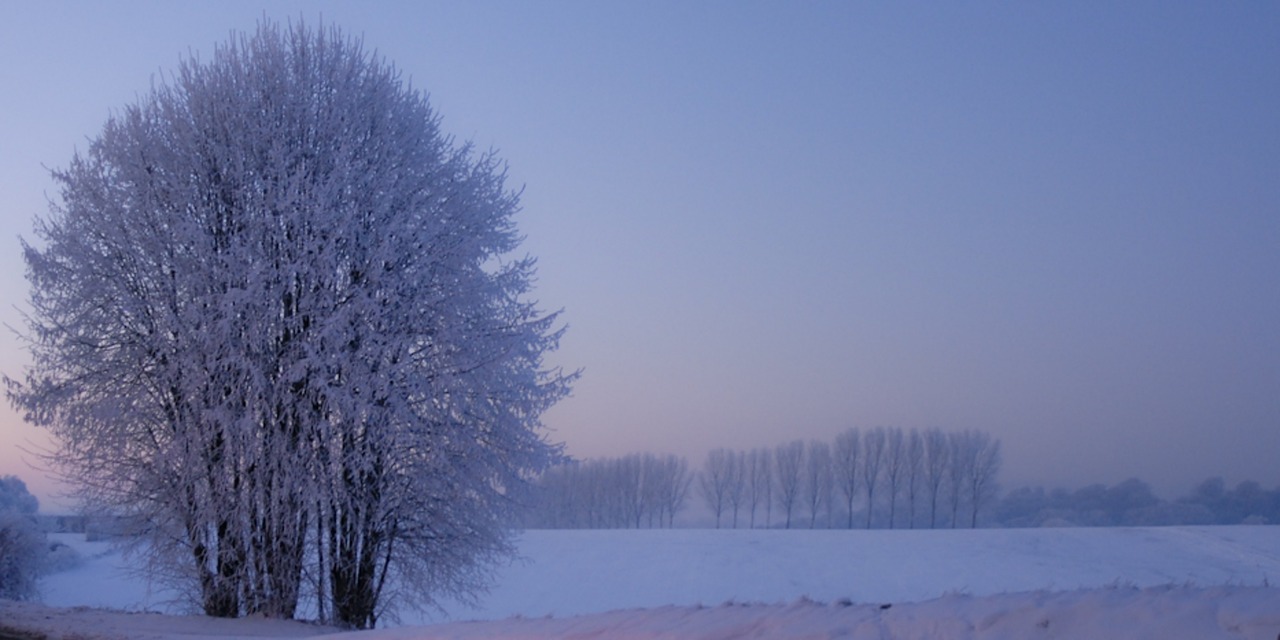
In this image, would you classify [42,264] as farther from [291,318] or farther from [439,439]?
[439,439]

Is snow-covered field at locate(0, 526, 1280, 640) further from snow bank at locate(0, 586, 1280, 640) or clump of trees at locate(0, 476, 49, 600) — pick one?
clump of trees at locate(0, 476, 49, 600)

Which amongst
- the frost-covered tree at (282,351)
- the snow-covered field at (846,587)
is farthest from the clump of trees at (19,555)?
the frost-covered tree at (282,351)

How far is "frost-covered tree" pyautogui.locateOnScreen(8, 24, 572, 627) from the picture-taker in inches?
626

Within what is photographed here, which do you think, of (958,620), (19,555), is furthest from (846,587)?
(19,555)

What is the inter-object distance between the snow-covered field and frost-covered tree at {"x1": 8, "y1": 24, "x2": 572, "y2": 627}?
1.82m

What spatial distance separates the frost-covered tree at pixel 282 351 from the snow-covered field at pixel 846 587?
182cm

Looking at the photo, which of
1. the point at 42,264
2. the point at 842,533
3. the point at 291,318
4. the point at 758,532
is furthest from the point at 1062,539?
the point at 42,264

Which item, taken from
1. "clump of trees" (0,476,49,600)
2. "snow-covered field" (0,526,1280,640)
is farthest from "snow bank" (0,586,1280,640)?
"clump of trees" (0,476,49,600)

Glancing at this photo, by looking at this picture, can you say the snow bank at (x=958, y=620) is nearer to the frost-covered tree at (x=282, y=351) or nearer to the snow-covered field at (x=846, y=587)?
the snow-covered field at (x=846, y=587)

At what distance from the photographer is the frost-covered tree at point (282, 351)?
52.2 ft

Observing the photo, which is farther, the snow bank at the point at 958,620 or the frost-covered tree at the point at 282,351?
the frost-covered tree at the point at 282,351

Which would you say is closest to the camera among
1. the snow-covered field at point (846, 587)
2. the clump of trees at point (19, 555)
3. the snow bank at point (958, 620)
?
the snow bank at point (958, 620)

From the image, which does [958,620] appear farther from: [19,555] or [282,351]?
[19,555]

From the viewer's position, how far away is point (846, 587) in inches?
926
